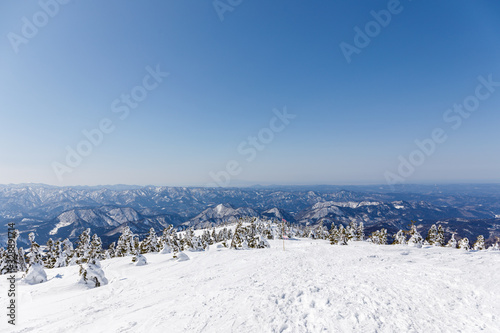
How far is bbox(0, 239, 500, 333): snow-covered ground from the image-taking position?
30.8 feet

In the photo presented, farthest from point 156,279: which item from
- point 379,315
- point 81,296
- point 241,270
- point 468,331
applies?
point 468,331

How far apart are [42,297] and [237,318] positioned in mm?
19098

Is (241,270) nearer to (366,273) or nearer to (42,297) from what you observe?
(366,273)

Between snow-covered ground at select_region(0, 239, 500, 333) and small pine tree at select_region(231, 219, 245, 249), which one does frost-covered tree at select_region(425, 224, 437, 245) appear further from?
small pine tree at select_region(231, 219, 245, 249)

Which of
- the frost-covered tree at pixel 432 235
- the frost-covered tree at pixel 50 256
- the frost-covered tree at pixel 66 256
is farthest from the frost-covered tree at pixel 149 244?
the frost-covered tree at pixel 432 235

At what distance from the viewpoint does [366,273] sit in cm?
1602

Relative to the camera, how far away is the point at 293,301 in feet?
37.7

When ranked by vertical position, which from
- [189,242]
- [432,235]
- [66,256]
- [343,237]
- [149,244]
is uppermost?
[343,237]

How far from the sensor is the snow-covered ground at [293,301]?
9398mm

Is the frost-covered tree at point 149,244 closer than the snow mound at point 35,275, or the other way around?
the snow mound at point 35,275

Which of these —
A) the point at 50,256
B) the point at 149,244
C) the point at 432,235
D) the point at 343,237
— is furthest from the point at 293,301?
the point at 50,256

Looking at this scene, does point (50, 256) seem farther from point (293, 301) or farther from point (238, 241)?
point (293, 301)

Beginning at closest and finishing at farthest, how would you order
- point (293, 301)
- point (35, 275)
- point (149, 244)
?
point (293, 301) < point (35, 275) < point (149, 244)

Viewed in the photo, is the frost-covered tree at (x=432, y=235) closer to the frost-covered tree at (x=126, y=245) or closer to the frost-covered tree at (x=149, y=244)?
the frost-covered tree at (x=149, y=244)
